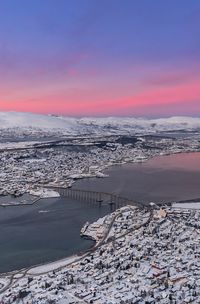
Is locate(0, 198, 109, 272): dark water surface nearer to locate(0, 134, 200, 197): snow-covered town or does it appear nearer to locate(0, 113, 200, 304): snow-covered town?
locate(0, 113, 200, 304): snow-covered town

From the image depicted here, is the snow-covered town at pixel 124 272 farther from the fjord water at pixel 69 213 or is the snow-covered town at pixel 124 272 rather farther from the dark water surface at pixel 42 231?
the fjord water at pixel 69 213

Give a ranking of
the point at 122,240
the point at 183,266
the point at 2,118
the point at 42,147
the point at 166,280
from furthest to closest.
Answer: the point at 2,118 → the point at 42,147 → the point at 122,240 → the point at 183,266 → the point at 166,280

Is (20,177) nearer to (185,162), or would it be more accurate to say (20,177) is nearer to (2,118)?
(185,162)

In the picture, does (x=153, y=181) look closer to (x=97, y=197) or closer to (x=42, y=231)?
(x=97, y=197)

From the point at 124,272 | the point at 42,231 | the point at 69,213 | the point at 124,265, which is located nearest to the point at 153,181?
the point at 69,213

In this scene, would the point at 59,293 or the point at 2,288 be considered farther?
the point at 2,288

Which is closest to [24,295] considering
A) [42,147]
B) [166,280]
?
[166,280]
